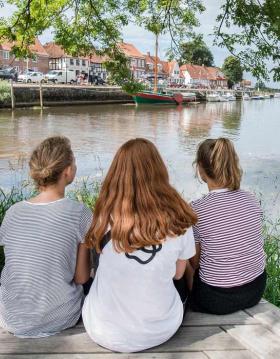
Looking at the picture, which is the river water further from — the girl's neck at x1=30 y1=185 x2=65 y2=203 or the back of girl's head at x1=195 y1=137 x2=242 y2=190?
the girl's neck at x1=30 y1=185 x2=65 y2=203

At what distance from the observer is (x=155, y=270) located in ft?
7.05

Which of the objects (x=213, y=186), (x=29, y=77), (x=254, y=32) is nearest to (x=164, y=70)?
(x=29, y=77)

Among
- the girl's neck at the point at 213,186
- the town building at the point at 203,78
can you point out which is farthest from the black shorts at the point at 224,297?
the town building at the point at 203,78

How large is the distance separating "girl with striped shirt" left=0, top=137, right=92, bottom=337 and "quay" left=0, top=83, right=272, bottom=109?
3657 cm

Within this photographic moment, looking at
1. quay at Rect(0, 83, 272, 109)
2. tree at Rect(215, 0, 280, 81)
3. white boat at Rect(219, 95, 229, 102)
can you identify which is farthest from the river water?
white boat at Rect(219, 95, 229, 102)

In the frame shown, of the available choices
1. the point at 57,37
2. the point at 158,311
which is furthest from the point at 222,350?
the point at 57,37

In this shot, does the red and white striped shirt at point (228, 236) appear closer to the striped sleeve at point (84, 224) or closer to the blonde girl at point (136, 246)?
the blonde girl at point (136, 246)

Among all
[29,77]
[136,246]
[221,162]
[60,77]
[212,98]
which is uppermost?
[60,77]

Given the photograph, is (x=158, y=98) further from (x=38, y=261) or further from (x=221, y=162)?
(x=38, y=261)

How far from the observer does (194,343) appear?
2.30m

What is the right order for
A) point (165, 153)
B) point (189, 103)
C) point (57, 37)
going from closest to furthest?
point (57, 37)
point (165, 153)
point (189, 103)

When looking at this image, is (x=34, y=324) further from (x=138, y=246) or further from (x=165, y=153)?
(x=165, y=153)

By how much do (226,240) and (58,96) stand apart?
4400 centimetres

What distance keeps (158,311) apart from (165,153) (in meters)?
15.5
